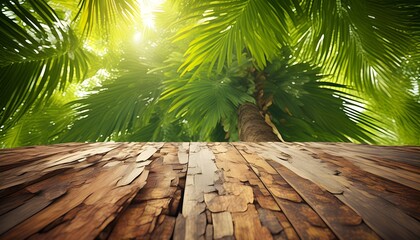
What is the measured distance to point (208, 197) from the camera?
37cm

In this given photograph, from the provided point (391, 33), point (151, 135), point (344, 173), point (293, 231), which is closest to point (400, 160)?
point (344, 173)

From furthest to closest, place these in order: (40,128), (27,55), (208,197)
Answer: (40,128) → (27,55) → (208,197)

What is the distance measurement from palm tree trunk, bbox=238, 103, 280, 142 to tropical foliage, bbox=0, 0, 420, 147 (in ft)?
0.29

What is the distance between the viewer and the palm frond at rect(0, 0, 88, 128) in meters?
0.97

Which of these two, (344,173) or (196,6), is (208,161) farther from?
(196,6)

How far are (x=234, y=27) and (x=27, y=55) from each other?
40.7 inches

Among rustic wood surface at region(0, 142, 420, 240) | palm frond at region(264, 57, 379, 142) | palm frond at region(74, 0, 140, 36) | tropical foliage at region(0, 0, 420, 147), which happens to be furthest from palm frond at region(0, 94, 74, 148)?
palm frond at region(264, 57, 379, 142)

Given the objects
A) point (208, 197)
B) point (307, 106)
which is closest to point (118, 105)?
point (307, 106)

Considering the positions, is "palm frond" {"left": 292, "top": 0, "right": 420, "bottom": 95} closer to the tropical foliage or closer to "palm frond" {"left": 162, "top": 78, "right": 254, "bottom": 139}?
the tropical foliage

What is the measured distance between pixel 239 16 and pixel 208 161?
0.84 metres

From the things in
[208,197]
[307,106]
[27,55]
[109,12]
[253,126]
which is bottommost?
[208,197]

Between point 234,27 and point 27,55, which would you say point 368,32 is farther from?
point 27,55

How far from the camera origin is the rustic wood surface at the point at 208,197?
0.28 meters

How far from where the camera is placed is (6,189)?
37 cm
